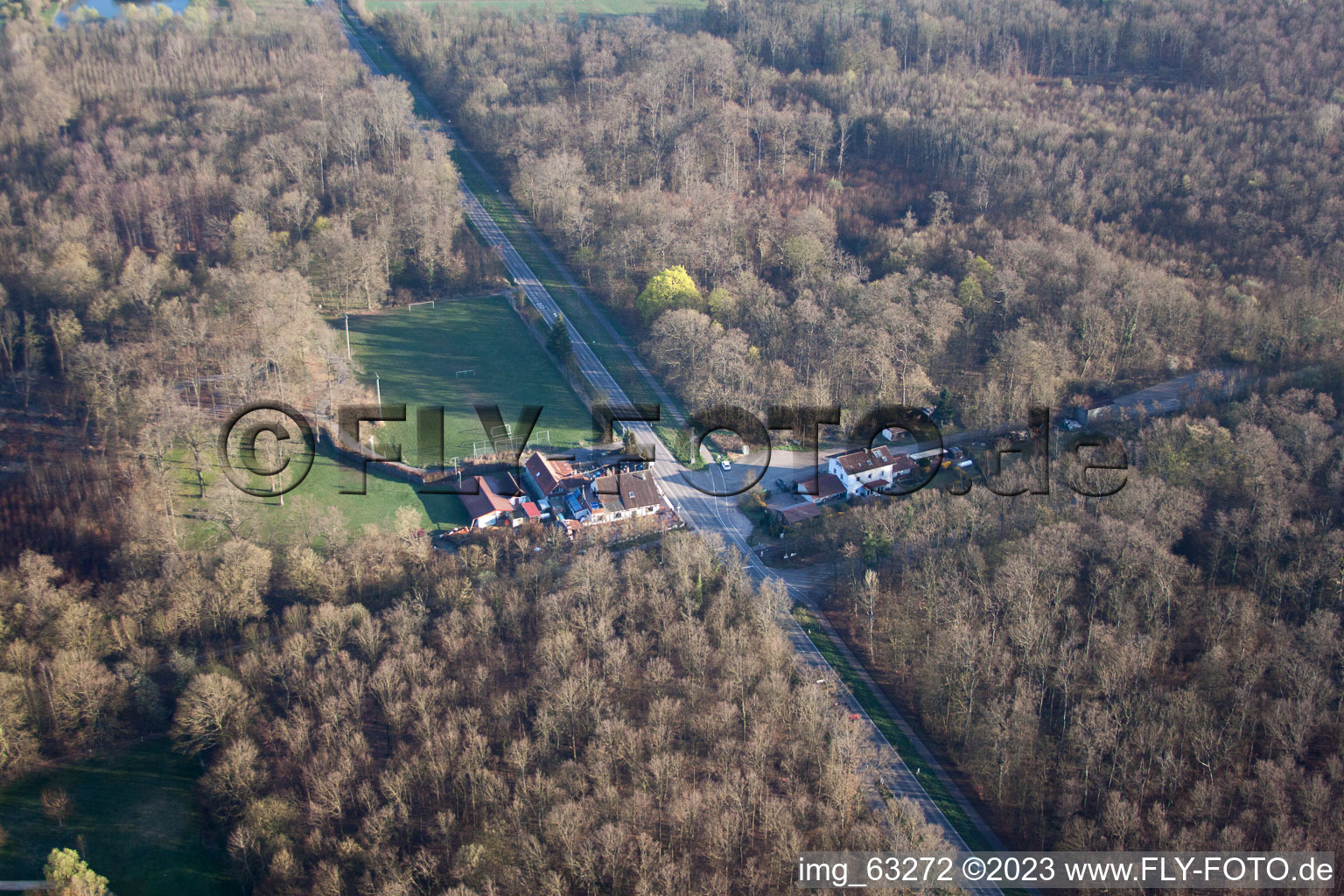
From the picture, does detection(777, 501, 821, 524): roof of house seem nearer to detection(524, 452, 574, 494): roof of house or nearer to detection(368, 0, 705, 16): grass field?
detection(524, 452, 574, 494): roof of house

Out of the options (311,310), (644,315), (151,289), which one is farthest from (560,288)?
(151,289)

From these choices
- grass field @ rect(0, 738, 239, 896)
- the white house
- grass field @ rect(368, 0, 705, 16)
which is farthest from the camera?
grass field @ rect(368, 0, 705, 16)

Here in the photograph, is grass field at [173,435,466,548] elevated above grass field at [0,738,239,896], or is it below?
above

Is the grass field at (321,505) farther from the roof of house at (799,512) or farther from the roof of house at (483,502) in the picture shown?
the roof of house at (799,512)

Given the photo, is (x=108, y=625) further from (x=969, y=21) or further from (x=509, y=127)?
(x=969, y=21)

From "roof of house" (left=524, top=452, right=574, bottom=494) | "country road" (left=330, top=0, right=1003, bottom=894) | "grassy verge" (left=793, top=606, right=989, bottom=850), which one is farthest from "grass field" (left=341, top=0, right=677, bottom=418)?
"grassy verge" (left=793, top=606, right=989, bottom=850)
